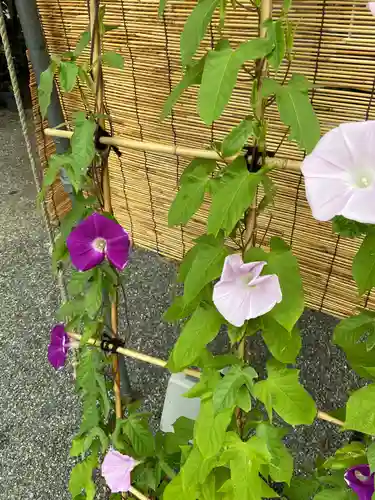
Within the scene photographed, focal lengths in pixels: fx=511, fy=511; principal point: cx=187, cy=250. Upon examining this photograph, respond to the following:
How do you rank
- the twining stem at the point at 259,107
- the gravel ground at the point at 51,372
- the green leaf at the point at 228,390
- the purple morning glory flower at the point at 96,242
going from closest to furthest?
the twining stem at the point at 259,107
the green leaf at the point at 228,390
the purple morning glory flower at the point at 96,242
the gravel ground at the point at 51,372

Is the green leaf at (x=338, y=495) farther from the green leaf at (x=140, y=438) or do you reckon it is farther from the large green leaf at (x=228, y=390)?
the green leaf at (x=140, y=438)

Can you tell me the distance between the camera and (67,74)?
2.64 feet

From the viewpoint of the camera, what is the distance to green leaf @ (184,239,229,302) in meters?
0.73

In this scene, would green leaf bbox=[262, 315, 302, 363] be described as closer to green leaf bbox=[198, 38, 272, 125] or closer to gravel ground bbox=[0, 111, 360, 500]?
gravel ground bbox=[0, 111, 360, 500]

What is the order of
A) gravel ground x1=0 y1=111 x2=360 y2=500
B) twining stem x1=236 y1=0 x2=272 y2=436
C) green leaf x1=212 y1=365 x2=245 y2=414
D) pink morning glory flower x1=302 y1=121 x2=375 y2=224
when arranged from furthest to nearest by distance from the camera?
1. gravel ground x1=0 y1=111 x2=360 y2=500
2. green leaf x1=212 y1=365 x2=245 y2=414
3. twining stem x1=236 y1=0 x2=272 y2=436
4. pink morning glory flower x1=302 y1=121 x2=375 y2=224

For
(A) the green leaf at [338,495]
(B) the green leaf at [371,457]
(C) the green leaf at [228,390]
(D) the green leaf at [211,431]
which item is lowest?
(A) the green leaf at [338,495]

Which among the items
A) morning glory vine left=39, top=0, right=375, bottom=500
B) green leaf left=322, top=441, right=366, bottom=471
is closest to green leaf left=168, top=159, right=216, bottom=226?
morning glory vine left=39, top=0, right=375, bottom=500

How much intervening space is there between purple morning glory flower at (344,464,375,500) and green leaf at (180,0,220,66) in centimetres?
65

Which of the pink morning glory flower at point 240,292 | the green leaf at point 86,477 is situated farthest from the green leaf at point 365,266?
the green leaf at point 86,477

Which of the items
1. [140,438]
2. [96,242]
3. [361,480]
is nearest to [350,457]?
[361,480]

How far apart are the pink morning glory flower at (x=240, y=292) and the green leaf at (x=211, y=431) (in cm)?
18

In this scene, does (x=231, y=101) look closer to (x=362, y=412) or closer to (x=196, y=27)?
(x=196, y=27)

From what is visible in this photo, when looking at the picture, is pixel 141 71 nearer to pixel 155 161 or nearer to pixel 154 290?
pixel 155 161

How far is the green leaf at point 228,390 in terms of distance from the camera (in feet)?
2.51
